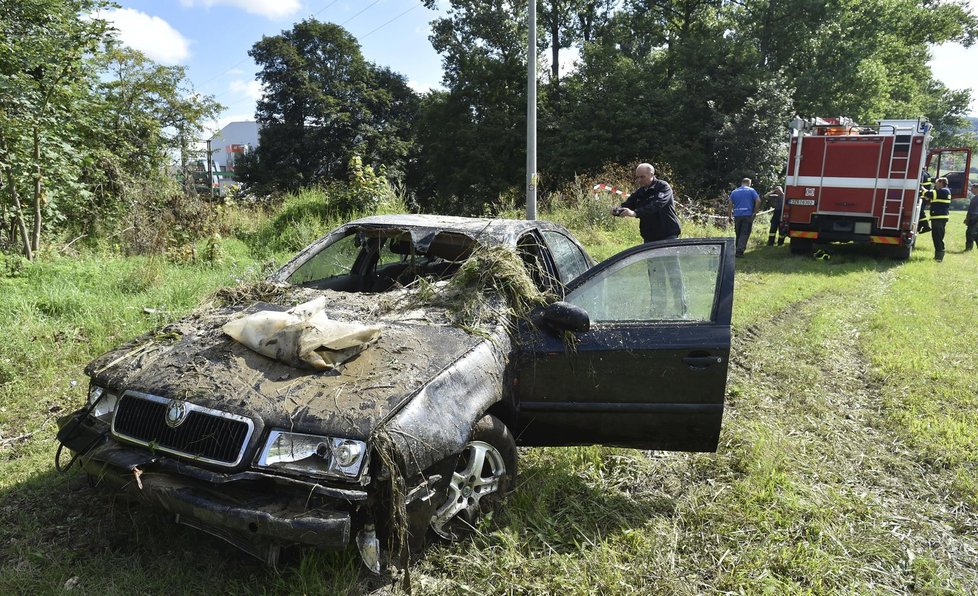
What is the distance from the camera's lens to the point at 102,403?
2945 millimetres

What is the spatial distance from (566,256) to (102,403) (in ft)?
10.2

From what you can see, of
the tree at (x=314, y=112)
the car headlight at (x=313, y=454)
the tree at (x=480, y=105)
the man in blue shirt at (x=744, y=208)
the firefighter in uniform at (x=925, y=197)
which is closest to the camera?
the car headlight at (x=313, y=454)

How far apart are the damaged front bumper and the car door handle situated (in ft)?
6.11

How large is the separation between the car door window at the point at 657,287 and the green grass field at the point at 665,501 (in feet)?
3.31

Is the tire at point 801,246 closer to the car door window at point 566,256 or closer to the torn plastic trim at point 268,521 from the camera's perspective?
the car door window at point 566,256

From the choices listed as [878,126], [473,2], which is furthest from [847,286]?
[473,2]

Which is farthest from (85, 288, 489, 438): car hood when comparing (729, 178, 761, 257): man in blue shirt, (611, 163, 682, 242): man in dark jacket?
(729, 178, 761, 257): man in blue shirt

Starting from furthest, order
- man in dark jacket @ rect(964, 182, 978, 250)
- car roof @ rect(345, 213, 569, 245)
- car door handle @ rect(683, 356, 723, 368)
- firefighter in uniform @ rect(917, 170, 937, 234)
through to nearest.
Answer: man in dark jacket @ rect(964, 182, 978, 250)
firefighter in uniform @ rect(917, 170, 937, 234)
car roof @ rect(345, 213, 569, 245)
car door handle @ rect(683, 356, 723, 368)

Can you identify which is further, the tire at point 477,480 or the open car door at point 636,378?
the open car door at point 636,378

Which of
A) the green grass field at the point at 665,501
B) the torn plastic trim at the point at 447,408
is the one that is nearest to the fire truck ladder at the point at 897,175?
the green grass field at the point at 665,501

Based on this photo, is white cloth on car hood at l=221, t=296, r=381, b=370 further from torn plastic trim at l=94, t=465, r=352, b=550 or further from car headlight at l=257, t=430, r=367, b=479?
torn plastic trim at l=94, t=465, r=352, b=550

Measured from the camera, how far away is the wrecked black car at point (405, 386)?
2.39 m

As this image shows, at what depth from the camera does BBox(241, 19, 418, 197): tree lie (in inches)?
1352

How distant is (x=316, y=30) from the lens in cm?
3550
